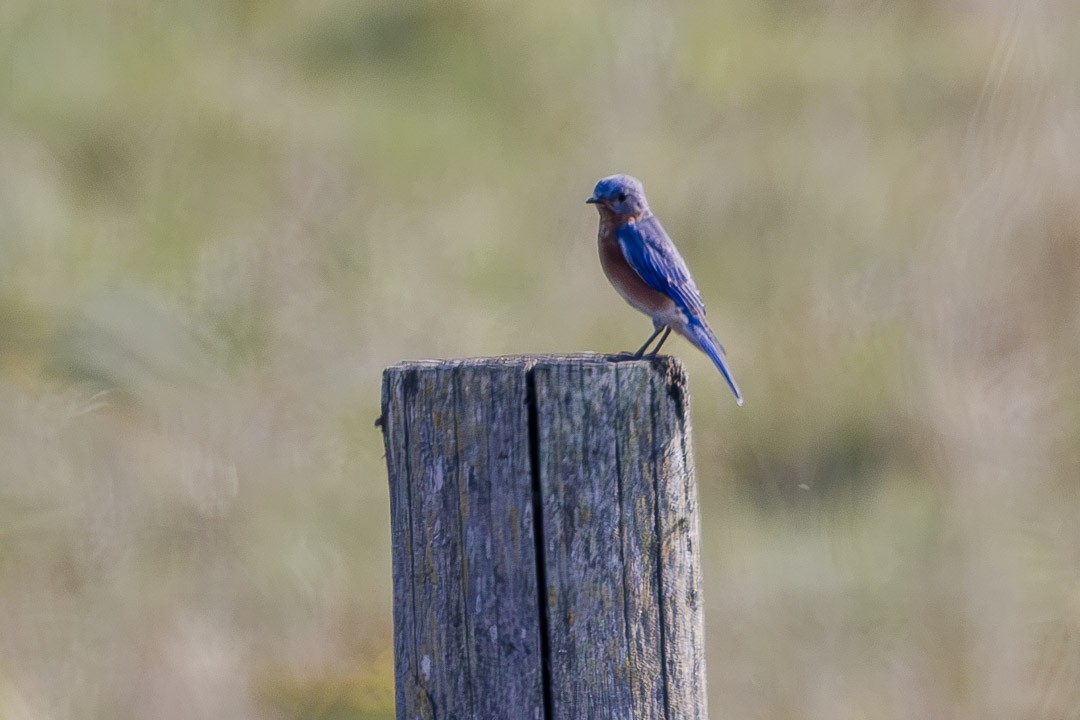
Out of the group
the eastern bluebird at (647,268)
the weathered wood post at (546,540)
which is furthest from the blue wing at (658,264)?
the weathered wood post at (546,540)

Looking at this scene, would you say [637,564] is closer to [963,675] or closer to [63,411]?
[963,675]

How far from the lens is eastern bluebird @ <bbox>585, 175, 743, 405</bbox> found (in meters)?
Answer: 3.94

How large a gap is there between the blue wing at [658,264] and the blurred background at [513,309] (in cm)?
199

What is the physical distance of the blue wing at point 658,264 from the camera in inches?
155

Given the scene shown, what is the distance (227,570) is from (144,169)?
2972mm

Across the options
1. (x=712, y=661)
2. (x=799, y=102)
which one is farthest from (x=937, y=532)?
(x=799, y=102)

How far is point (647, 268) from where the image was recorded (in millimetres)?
3934

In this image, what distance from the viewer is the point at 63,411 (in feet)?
18.9

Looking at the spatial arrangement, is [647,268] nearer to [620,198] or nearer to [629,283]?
[629,283]

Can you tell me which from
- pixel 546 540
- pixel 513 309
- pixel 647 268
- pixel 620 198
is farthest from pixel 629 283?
pixel 513 309

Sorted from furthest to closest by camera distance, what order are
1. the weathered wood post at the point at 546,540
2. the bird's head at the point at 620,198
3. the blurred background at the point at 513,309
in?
1. the blurred background at the point at 513,309
2. the bird's head at the point at 620,198
3. the weathered wood post at the point at 546,540

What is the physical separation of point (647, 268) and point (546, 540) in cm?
181

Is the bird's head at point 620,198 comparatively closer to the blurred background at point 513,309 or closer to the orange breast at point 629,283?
the orange breast at point 629,283

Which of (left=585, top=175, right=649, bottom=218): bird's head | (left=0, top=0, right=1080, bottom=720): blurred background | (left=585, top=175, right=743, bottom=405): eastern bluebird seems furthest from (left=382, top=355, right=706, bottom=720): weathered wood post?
(left=0, top=0, right=1080, bottom=720): blurred background
